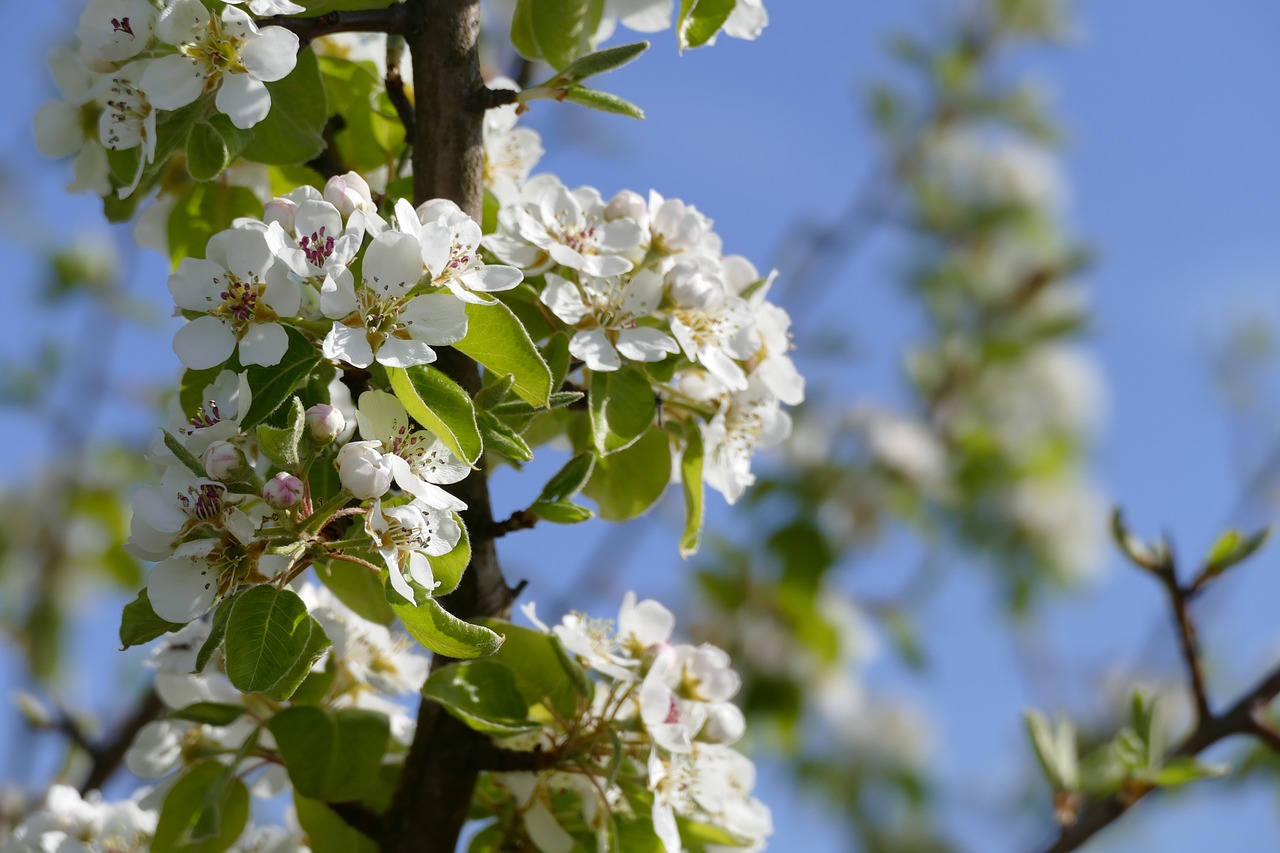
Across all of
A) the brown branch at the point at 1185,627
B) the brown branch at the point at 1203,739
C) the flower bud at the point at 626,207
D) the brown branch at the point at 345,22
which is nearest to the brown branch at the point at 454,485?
the brown branch at the point at 345,22

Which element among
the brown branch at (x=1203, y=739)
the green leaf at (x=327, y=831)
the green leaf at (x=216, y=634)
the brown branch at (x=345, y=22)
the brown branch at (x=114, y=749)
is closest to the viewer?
the green leaf at (x=216, y=634)

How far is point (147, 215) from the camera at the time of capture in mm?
1296

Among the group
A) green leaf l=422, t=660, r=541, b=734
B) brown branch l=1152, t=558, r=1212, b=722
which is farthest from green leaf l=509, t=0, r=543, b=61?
brown branch l=1152, t=558, r=1212, b=722

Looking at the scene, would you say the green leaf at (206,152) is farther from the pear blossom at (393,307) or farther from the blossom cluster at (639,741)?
the blossom cluster at (639,741)

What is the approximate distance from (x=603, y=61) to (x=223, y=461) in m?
0.46

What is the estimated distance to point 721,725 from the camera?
3.77 feet

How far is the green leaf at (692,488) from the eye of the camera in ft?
3.99

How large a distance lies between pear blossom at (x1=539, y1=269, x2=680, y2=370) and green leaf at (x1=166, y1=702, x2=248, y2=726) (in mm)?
482

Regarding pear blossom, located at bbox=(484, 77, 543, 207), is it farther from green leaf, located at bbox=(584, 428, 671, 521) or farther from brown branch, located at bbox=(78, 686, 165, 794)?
brown branch, located at bbox=(78, 686, 165, 794)

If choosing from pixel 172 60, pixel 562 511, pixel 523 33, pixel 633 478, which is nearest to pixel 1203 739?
pixel 633 478

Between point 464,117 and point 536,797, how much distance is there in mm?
643

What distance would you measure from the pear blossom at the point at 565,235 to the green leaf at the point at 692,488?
20cm

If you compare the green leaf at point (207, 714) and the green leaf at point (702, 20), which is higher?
the green leaf at point (702, 20)

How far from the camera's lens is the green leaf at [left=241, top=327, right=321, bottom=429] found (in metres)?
0.89
